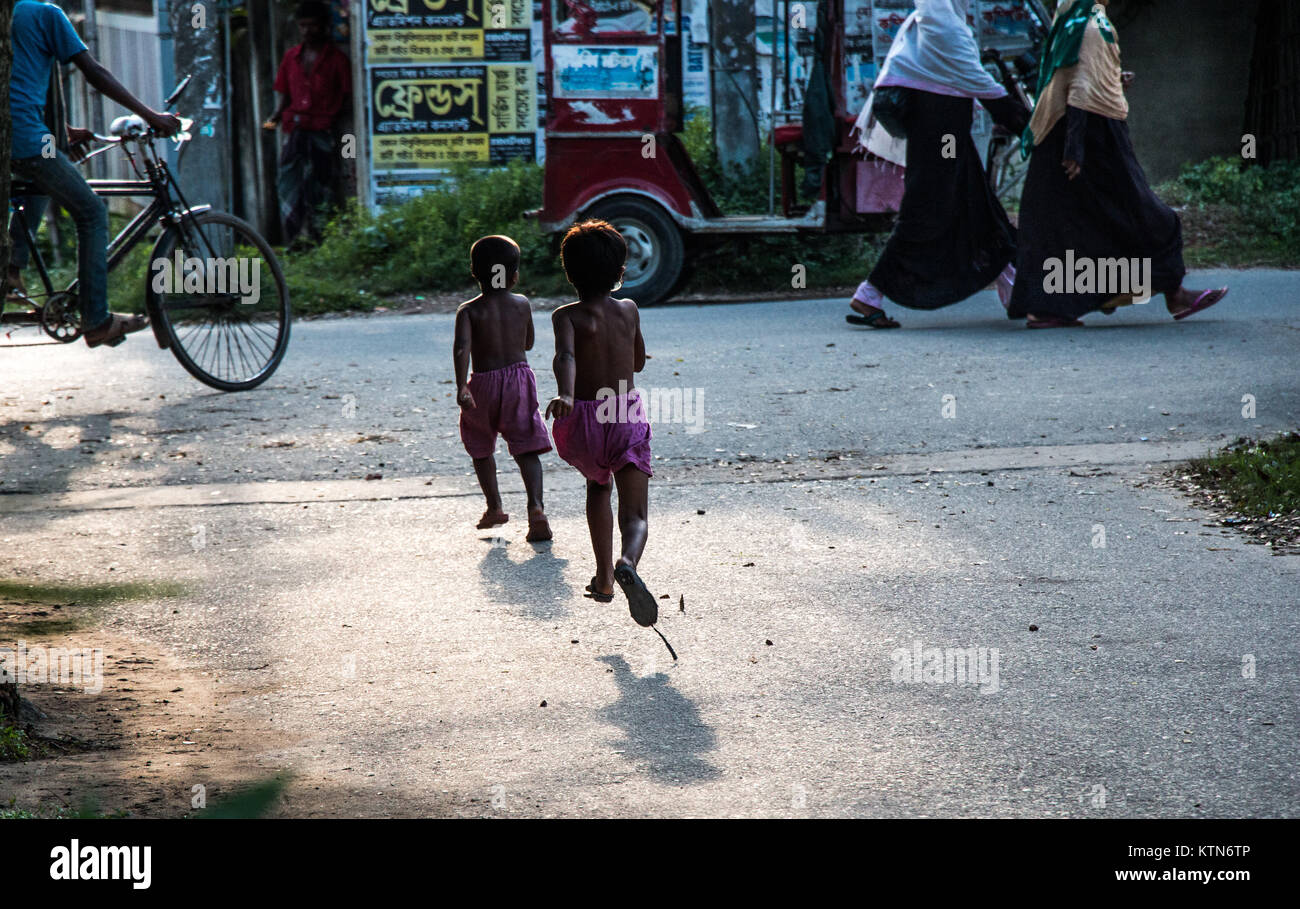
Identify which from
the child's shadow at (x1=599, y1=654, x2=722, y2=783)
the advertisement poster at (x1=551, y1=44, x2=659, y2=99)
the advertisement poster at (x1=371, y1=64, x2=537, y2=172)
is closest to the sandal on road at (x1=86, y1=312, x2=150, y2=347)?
the child's shadow at (x1=599, y1=654, x2=722, y2=783)

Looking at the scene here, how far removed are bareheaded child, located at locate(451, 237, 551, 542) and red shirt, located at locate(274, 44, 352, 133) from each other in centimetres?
1089

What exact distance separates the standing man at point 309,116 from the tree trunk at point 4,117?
474 inches

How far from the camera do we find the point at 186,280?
24.2ft

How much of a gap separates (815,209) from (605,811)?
8.96 m

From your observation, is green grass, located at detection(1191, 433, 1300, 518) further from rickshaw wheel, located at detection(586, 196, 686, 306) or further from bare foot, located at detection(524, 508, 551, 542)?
rickshaw wheel, located at detection(586, 196, 686, 306)

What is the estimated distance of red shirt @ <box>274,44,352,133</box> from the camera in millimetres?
15266

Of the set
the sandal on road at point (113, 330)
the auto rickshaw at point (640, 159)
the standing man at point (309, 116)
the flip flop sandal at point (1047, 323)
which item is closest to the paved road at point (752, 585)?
the sandal on road at point (113, 330)

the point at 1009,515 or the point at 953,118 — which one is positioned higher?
the point at 953,118

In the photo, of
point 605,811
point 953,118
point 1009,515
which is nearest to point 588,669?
point 605,811

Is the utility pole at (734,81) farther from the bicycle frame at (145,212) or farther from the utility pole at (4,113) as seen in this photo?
the utility pole at (4,113)

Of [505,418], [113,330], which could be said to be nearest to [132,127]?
[113,330]

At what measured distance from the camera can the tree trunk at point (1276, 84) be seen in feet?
49.1
